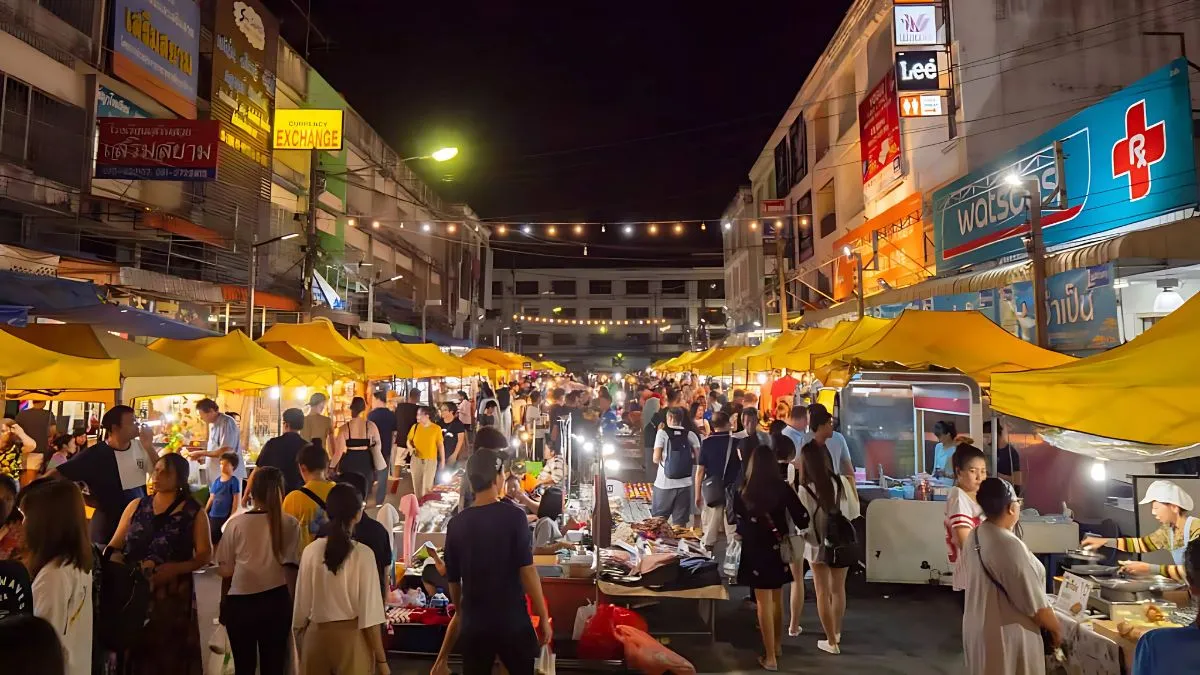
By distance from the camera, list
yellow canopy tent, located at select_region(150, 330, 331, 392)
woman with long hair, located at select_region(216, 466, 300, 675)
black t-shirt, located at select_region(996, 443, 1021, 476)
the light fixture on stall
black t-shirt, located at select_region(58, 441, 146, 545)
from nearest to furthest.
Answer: woman with long hair, located at select_region(216, 466, 300, 675)
black t-shirt, located at select_region(58, 441, 146, 545)
yellow canopy tent, located at select_region(150, 330, 331, 392)
black t-shirt, located at select_region(996, 443, 1021, 476)
the light fixture on stall

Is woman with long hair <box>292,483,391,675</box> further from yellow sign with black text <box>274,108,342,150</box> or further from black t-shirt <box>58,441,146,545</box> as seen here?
yellow sign with black text <box>274,108,342,150</box>

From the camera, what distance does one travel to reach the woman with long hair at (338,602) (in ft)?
12.2

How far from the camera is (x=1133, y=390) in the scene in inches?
139

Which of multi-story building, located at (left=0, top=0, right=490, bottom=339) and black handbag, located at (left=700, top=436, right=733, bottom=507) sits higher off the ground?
multi-story building, located at (left=0, top=0, right=490, bottom=339)

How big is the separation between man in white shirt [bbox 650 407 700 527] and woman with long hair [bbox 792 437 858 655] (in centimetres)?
291

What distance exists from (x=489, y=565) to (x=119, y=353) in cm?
453

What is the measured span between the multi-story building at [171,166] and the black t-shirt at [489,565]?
830 centimetres

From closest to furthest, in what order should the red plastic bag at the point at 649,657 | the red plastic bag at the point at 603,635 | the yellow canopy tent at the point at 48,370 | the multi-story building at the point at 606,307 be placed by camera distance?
the yellow canopy tent at the point at 48,370 < the red plastic bag at the point at 649,657 < the red plastic bag at the point at 603,635 < the multi-story building at the point at 606,307

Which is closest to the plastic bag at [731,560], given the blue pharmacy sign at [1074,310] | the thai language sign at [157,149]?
the blue pharmacy sign at [1074,310]

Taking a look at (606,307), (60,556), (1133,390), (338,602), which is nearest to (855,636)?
(1133,390)

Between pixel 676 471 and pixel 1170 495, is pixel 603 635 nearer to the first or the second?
pixel 676 471

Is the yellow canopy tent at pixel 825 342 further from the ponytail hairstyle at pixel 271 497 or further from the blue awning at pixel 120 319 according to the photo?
the blue awning at pixel 120 319

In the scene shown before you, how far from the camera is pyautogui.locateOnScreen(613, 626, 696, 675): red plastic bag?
493cm

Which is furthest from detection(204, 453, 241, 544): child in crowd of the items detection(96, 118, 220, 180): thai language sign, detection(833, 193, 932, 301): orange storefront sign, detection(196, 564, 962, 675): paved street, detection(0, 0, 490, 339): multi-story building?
detection(833, 193, 932, 301): orange storefront sign
